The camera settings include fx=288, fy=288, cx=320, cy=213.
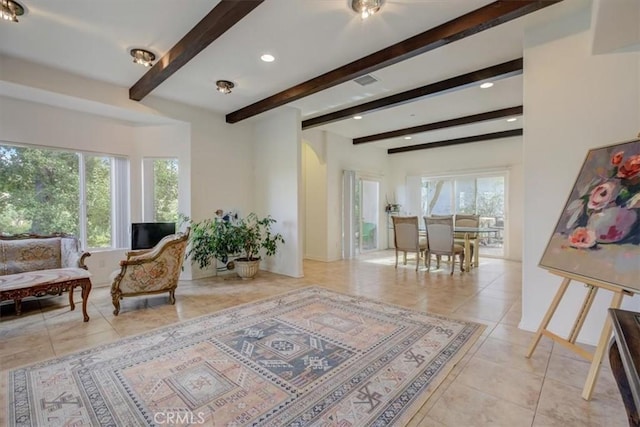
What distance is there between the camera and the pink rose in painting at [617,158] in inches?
75.0

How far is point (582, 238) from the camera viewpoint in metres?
1.93

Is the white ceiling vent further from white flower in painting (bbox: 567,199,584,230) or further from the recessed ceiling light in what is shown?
white flower in painting (bbox: 567,199,584,230)

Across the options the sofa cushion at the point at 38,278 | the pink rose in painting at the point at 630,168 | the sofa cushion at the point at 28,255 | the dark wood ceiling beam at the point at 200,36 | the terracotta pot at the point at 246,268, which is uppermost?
the dark wood ceiling beam at the point at 200,36

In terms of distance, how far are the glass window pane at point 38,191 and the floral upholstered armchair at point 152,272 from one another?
176 cm

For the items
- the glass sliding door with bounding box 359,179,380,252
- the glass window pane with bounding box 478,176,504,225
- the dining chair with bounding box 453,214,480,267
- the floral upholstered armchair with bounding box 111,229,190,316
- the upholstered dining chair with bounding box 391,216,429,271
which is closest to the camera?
the floral upholstered armchair with bounding box 111,229,190,316

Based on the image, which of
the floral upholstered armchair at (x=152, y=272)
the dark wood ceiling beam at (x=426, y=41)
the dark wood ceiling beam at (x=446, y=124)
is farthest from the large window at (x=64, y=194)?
the dark wood ceiling beam at (x=446, y=124)

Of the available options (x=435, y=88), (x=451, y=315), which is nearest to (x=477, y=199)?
(x=435, y=88)

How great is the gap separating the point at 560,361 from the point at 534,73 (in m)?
2.52

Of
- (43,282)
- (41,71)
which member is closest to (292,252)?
(43,282)

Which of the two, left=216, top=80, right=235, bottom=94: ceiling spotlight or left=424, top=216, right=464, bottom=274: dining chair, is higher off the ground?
left=216, top=80, right=235, bottom=94: ceiling spotlight

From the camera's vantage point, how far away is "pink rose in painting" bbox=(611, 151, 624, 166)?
1906mm

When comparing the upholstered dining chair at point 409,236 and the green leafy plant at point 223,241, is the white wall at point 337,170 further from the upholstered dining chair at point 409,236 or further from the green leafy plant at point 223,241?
the green leafy plant at point 223,241

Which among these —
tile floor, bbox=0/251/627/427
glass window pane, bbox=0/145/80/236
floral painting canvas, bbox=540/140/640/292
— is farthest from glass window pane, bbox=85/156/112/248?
floral painting canvas, bbox=540/140/640/292

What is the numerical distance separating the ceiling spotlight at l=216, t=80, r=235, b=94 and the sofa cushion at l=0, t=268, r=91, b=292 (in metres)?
2.79
